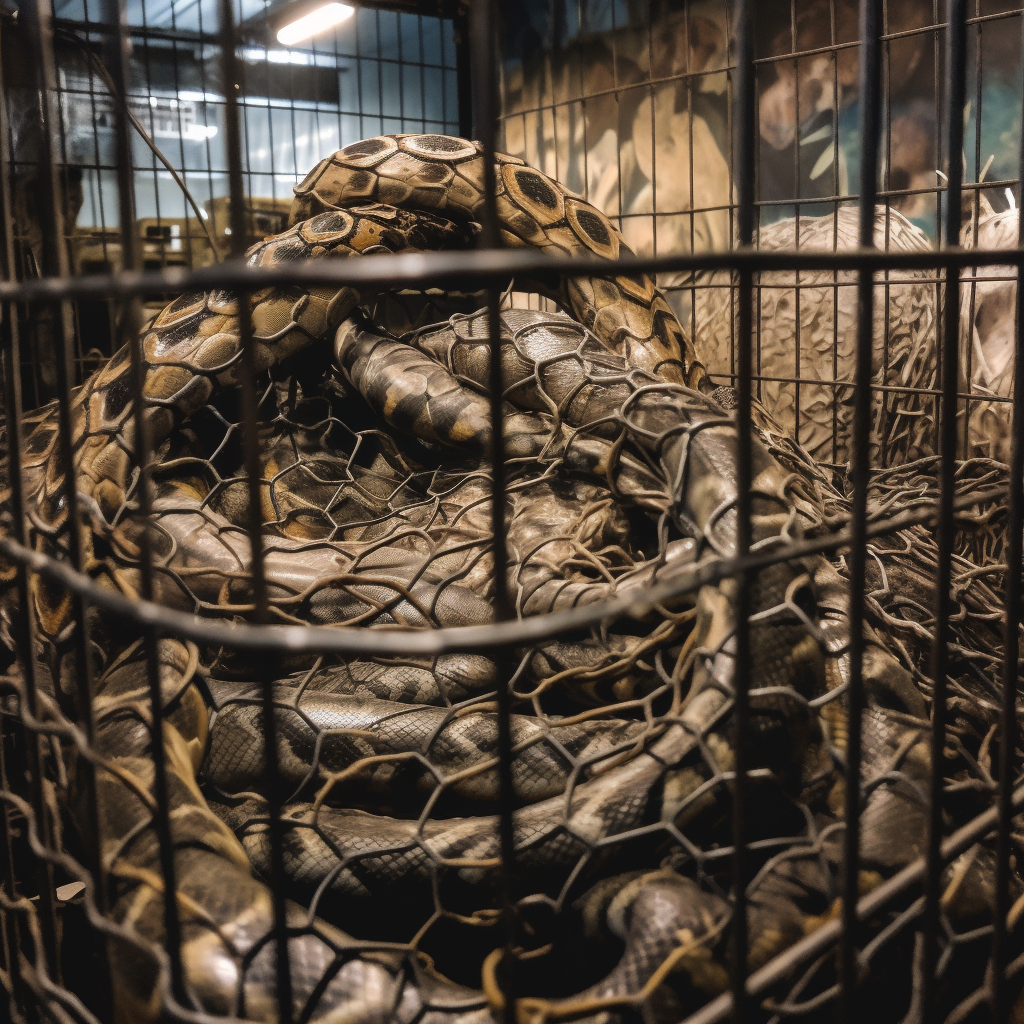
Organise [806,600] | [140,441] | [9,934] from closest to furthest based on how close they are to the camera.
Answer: [140,441]
[9,934]
[806,600]

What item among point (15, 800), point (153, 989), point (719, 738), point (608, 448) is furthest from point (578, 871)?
point (608, 448)

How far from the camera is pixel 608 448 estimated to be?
1.89 meters

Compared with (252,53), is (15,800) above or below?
below

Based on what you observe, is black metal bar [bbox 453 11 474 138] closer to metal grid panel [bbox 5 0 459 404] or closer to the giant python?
metal grid panel [bbox 5 0 459 404]

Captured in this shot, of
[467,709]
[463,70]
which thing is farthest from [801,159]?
[467,709]

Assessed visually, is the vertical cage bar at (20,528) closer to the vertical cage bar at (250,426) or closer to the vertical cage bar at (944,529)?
the vertical cage bar at (250,426)

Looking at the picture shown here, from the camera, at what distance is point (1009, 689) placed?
961 millimetres

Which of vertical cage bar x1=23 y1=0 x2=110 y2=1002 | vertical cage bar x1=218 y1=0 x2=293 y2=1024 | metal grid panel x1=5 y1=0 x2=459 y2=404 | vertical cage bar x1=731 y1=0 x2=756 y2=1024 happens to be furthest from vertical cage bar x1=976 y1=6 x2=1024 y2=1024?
metal grid panel x1=5 y1=0 x2=459 y2=404

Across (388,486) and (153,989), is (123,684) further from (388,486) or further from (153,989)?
(388,486)

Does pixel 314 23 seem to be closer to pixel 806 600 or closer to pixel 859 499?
pixel 806 600

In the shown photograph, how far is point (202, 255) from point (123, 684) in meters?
3.71

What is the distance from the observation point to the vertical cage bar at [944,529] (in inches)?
33.0

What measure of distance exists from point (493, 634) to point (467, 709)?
2.67 ft

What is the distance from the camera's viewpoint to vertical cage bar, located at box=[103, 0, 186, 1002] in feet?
2.11
